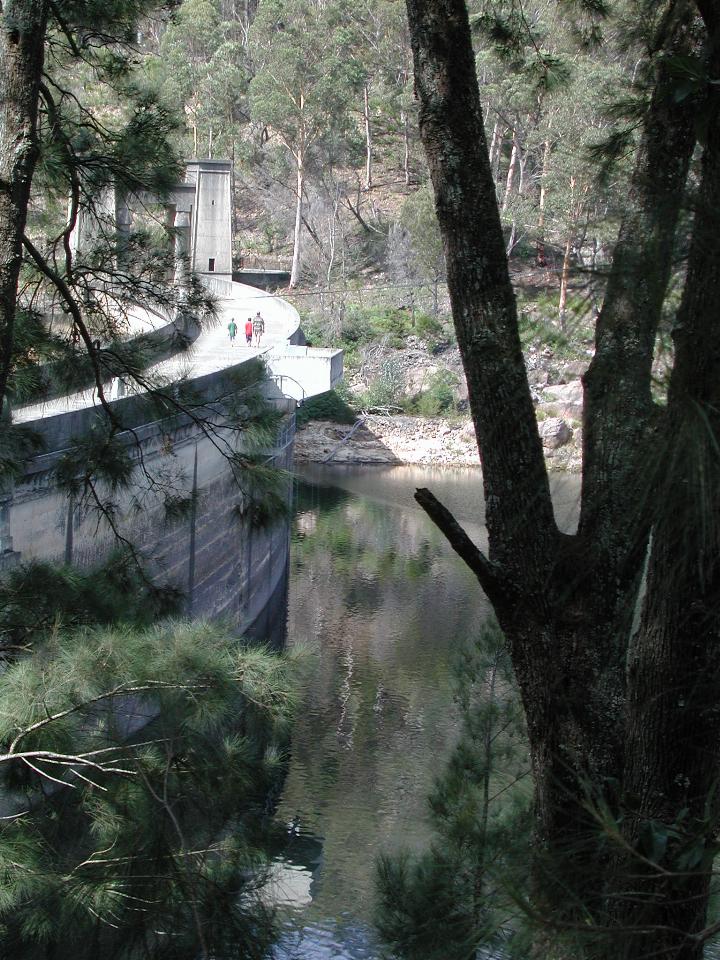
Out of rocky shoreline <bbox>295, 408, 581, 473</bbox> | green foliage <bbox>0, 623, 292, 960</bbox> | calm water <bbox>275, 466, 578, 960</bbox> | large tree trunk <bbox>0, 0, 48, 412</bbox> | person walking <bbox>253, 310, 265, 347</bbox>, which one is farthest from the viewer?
rocky shoreline <bbox>295, 408, 581, 473</bbox>

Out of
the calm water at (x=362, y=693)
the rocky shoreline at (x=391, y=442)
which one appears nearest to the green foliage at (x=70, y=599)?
the calm water at (x=362, y=693)

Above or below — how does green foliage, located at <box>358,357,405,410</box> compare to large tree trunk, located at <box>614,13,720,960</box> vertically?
below

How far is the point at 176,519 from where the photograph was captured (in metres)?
5.02

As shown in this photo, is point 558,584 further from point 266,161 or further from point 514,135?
point 266,161

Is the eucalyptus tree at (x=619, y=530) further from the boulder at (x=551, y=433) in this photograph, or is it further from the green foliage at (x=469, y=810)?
the green foliage at (x=469, y=810)

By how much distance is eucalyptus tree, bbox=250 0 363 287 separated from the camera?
36.5 meters

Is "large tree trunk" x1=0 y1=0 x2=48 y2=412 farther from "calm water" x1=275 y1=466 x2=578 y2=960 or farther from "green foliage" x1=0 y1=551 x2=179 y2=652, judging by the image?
"calm water" x1=275 y1=466 x2=578 y2=960

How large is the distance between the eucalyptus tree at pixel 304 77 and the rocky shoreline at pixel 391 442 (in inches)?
418

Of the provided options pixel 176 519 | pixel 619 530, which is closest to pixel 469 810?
pixel 176 519

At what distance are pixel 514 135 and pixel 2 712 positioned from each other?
32.3 meters

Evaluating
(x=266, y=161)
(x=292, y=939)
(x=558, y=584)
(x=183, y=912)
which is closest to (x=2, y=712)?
(x=183, y=912)

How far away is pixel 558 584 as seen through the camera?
2.38 m

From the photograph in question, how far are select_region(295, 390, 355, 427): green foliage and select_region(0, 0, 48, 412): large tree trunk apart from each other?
25.9 m

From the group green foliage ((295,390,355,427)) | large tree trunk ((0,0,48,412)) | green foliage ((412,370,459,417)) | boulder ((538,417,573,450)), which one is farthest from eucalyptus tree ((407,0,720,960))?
green foliage ((295,390,355,427))
